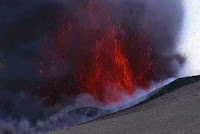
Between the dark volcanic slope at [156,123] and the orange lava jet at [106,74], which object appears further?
the orange lava jet at [106,74]

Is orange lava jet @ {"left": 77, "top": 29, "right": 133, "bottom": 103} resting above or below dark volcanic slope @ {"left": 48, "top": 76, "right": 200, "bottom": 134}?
above

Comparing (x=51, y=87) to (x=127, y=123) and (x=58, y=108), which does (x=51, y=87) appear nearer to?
(x=58, y=108)

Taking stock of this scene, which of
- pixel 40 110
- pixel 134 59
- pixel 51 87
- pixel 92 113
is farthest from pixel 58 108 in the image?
pixel 92 113

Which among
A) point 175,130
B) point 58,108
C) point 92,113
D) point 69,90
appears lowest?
point 175,130

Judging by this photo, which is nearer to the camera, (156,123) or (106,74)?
(156,123)

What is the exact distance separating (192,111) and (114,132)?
213 centimetres

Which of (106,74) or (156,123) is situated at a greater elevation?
(106,74)

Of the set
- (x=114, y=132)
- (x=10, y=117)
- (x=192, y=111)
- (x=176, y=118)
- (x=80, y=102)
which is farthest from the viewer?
(x=80, y=102)

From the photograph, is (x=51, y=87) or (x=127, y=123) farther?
(x=51, y=87)

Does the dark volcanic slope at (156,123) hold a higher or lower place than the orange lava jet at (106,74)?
lower

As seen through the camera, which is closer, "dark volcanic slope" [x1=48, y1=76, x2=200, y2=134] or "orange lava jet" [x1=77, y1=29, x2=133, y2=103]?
"dark volcanic slope" [x1=48, y1=76, x2=200, y2=134]

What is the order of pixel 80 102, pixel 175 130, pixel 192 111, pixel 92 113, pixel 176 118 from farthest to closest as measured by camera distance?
pixel 80 102
pixel 92 113
pixel 192 111
pixel 176 118
pixel 175 130

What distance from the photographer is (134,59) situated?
2722cm

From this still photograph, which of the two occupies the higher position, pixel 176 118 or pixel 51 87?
pixel 51 87
